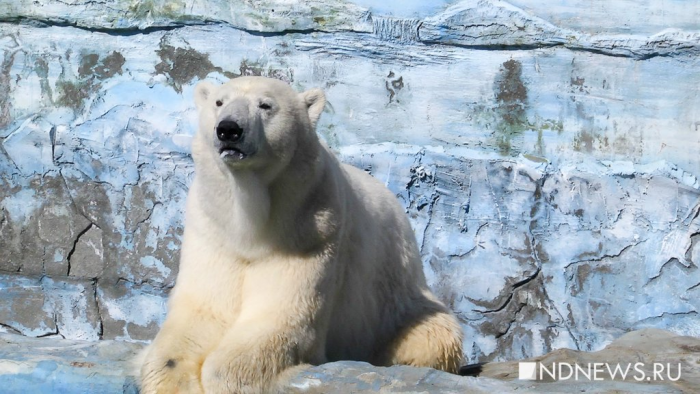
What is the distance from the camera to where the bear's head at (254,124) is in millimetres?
3189

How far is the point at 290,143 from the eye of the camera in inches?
134

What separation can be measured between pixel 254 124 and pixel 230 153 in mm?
150

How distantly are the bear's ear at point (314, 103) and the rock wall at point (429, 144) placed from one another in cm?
194

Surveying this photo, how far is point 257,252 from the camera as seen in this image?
3.42 metres

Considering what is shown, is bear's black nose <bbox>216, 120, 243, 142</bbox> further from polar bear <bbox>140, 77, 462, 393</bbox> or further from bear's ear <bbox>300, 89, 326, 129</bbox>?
bear's ear <bbox>300, 89, 326, 129</bbox>

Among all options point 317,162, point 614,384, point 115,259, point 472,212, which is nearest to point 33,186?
point 115,259

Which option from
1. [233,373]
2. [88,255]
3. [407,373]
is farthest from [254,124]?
[88,255]

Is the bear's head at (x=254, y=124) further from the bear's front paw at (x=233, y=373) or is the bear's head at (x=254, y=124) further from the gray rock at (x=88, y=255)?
the gray rock at (x=88, y=255)

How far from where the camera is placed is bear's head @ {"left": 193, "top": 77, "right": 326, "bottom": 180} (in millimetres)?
3189

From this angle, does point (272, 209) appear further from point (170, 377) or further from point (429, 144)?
point (429, 144)

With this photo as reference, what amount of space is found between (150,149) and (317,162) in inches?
95.0

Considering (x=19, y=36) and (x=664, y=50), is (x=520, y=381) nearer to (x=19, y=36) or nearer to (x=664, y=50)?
(x=664, y=50)

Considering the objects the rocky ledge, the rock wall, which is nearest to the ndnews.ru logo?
the rocky ledge

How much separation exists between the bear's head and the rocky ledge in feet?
2.38
